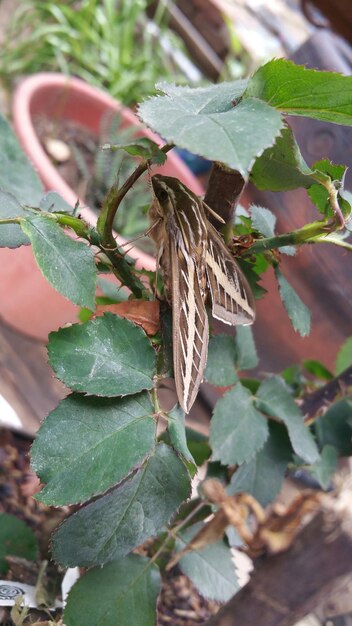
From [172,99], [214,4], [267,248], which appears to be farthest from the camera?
[214,4]

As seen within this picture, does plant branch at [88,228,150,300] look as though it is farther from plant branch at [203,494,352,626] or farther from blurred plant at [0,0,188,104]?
blurred plant at [0,0,188,104]

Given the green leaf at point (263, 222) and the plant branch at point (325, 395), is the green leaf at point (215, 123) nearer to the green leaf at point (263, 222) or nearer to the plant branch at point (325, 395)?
the green leaf at point (263, 222)

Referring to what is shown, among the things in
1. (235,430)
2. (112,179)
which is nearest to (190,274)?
(235,430)

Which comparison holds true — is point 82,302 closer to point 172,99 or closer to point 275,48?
point 172,99

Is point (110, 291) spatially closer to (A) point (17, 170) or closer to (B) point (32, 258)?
(A) point (17, 170)

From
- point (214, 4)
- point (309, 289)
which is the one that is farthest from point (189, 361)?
point (214, 4)

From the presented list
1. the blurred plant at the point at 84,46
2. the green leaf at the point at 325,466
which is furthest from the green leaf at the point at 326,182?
the blurred plant at the point at 84,46
